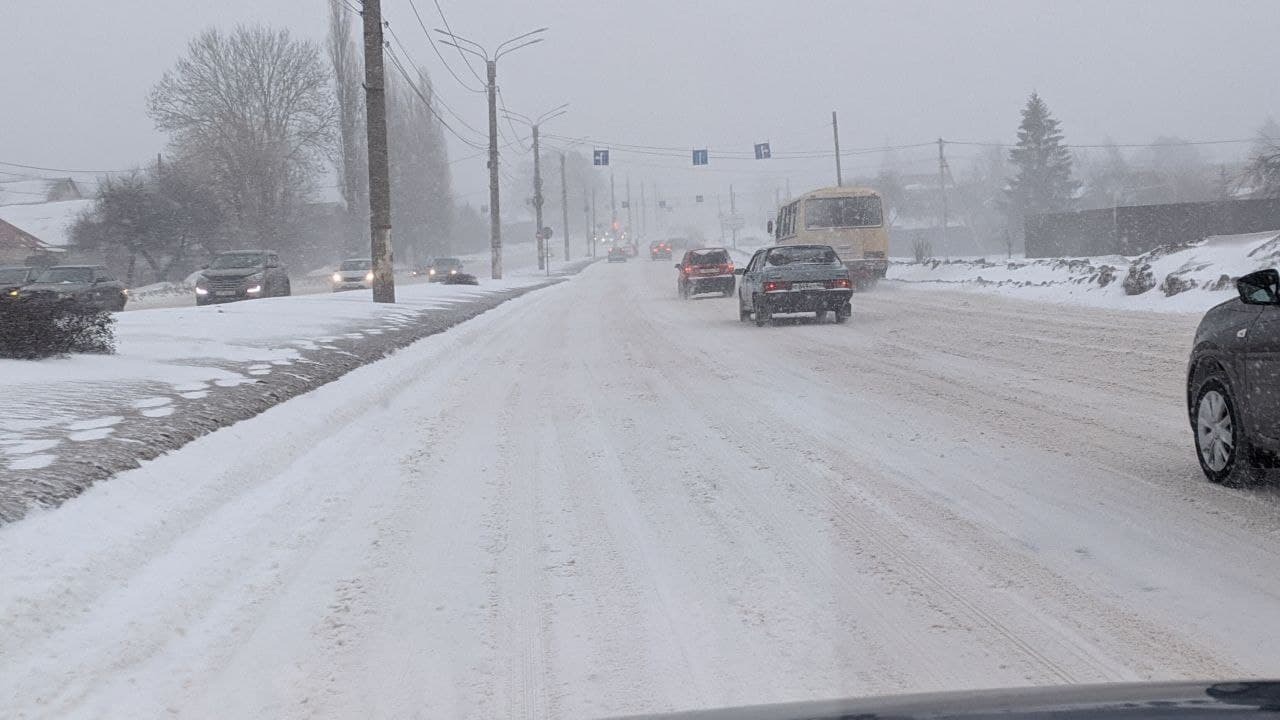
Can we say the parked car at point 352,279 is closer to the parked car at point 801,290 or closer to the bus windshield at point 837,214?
the bus windshield at point 837,214

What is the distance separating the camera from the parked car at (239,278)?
3012 cm

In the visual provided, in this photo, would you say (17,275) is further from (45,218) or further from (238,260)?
(45,218)

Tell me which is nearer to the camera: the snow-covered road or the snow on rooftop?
the snow-covered road

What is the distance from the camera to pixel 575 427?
28.5ft

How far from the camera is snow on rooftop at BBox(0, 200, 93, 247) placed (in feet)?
227

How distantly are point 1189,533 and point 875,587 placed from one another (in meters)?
1.77

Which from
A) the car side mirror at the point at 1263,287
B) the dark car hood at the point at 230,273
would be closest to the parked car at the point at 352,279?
the dark car hood at the point at 230,273

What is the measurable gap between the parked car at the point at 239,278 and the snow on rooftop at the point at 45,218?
135 feet

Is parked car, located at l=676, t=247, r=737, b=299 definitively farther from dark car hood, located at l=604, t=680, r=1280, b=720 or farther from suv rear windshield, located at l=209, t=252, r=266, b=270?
dark car hood, located at l=604, t=680, r=1280, b=720

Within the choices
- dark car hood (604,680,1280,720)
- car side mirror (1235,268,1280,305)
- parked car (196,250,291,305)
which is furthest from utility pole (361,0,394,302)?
dark car hood (604,680,1280,720)

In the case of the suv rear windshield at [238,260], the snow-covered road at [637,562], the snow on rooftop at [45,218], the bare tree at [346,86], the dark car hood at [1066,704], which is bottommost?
the snow-covered road at [637,562]

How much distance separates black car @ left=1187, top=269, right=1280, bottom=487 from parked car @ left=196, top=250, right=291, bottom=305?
27749 millimetres

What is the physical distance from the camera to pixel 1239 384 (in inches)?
224

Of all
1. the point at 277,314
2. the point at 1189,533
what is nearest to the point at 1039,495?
the point at 1189,533
